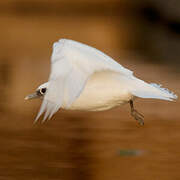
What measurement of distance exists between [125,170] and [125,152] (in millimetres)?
749

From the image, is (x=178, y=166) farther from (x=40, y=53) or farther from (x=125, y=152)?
(x=40, y=53)

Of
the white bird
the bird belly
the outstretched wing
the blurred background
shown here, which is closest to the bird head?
the white bird

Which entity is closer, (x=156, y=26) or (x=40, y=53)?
(x=40, y=53)

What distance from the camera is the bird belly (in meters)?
5.14

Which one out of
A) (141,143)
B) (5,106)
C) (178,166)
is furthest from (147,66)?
(178,166)

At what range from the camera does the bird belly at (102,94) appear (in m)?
5.14

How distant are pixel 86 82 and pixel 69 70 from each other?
1.63ft

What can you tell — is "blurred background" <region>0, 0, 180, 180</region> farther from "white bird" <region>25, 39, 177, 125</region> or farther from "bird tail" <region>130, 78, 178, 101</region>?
"bird tail" <region>130, 78, 178, 101</region>

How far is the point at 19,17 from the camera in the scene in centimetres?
1850

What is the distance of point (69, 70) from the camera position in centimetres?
454

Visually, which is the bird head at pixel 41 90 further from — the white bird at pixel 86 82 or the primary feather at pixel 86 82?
the primary feather at pixel 86 82

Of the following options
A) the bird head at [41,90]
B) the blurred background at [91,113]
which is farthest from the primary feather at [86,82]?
the blurred background at [91,113]

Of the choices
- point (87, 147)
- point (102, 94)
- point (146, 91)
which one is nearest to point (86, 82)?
point (102, 94)

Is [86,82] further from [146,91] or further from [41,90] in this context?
[41,90]
